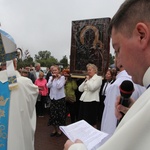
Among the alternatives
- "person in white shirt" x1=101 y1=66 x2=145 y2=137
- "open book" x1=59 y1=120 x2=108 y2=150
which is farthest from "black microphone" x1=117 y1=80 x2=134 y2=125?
"person in white shirt" x1=101 y1=66 x2=145 y2=137

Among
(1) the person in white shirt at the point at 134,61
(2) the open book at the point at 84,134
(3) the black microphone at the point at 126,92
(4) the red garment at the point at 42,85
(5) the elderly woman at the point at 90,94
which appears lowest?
(4) the red garment at the point at 42,85

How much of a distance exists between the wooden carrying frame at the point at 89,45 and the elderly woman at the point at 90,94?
28.4 inches

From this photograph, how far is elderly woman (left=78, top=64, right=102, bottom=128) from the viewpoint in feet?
16.9

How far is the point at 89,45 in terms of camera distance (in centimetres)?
615

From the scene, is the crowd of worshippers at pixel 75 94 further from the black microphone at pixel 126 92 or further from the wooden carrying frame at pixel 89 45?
the black microphone at pixel 126 92

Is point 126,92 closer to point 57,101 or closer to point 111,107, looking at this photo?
point 111,107

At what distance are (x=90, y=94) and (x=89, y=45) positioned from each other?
4.93 feet

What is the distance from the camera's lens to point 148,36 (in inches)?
31.6

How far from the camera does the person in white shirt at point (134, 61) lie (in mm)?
686

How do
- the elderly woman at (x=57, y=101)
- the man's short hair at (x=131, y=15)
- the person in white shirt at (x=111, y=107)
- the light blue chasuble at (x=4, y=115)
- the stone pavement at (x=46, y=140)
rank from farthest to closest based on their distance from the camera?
the elderly woman at (x=57, y=101) < the stone pavement at (x=46, y=140) < the light blue chasuble at (x=4, y=115) < the person in white shirt at (x=111, y=107) < the man's short hair at (x=131, y=15)

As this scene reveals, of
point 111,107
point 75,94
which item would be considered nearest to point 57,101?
point 75,94

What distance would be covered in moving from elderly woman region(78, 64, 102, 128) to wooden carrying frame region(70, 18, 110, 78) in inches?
28.4

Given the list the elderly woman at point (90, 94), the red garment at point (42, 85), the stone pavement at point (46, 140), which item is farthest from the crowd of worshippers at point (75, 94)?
the red garment at point (42, 85)

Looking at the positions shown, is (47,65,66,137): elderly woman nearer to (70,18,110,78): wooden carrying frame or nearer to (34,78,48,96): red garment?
(70,18,110,78): wooden carrying frame
